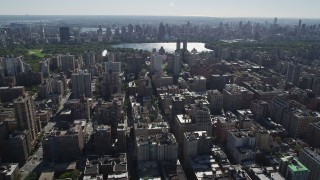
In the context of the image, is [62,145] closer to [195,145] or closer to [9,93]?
[195,145]

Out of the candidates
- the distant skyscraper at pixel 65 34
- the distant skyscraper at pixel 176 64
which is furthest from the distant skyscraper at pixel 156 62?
the distant skyscraper at pixel 65 34

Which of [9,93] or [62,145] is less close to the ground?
[9,93]

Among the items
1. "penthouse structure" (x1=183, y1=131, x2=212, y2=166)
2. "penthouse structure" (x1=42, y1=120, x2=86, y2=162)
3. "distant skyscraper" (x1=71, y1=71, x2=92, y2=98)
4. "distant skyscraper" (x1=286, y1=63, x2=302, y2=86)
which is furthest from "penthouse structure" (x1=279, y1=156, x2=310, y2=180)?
"distant skyscraper" (x1=286, y1=63, x2=302, y2=86)

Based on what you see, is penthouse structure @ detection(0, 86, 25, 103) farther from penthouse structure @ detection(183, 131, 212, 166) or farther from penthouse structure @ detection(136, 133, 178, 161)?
penthouse structure @ detection(183, 131, 212, 166)

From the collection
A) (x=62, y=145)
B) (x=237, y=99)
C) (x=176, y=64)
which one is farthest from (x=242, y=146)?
(x=176, y=64)

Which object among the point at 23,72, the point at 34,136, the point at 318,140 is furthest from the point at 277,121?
the point at 23,72

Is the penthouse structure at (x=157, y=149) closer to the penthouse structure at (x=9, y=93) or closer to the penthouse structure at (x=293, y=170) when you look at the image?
the penthouse structure at (x=293, y=170)

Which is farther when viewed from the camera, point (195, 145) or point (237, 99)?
point (237, 99)

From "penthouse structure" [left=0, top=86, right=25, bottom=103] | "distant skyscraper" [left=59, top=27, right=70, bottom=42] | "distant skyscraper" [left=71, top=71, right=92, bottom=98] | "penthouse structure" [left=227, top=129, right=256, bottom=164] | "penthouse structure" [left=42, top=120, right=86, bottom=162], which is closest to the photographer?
"penthouse structure" [left=227, top=129, right=256, bottom=164]

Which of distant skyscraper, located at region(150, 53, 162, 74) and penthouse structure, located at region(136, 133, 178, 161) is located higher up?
distant skyscraper, located at region(150, 53, 162, 74)
